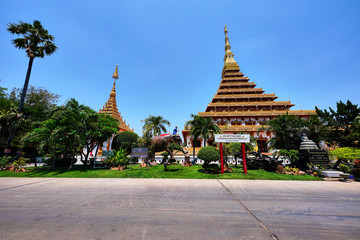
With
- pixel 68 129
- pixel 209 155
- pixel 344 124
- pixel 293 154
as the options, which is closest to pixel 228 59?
pixel 344 124

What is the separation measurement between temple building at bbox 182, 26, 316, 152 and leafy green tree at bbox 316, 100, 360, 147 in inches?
324

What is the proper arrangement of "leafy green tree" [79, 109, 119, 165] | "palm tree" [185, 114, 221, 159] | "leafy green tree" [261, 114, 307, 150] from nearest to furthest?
"leafy green tree" [79, 109, 119, 165] < "leafy green tree" [261, 114, 307, 150] < "palm tree" [185, 114, 221, 159]

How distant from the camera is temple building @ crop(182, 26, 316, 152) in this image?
30875 millimetres

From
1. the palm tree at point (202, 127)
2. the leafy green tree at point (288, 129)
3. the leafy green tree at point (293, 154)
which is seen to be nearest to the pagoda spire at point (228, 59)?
the leafy green tree at point (288, 129)

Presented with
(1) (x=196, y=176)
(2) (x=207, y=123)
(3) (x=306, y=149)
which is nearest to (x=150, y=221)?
(1) (x=196, y=176)

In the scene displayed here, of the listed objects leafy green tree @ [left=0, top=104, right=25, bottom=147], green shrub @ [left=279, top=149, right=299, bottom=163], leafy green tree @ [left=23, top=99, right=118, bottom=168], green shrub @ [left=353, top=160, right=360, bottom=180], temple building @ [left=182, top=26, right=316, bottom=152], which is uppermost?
temple building @ [left=182, top=26, right=316, bottom=152]

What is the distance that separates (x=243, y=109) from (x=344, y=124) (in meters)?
16.6

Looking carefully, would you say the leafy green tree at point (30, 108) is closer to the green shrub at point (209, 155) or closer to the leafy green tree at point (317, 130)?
the green shrub at point (209, 155)

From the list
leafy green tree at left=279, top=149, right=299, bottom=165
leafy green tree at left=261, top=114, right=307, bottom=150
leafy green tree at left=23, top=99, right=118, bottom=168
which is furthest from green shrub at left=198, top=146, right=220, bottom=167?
leafy green tree at left=261, top=114, right=307, bottom=150

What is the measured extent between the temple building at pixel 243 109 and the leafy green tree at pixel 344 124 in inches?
324

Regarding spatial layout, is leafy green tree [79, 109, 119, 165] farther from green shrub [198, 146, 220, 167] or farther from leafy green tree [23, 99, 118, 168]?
green shrub [198, 146, 220, 167]

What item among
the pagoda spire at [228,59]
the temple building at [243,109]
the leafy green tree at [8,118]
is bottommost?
the leafy green tree at [8,118]

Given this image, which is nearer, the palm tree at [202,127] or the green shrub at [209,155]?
the green shrub at [209,155]

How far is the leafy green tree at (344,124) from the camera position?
19.6 metres
